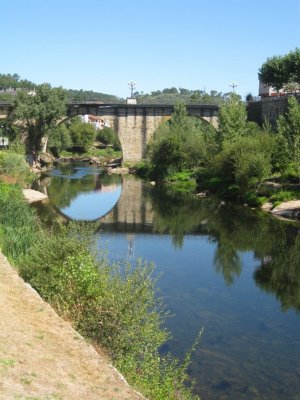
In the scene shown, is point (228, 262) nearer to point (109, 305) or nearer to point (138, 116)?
point (109, 305)

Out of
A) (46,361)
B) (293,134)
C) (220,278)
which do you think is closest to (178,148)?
(293,134)

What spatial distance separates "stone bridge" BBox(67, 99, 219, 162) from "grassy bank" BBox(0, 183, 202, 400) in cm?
5552

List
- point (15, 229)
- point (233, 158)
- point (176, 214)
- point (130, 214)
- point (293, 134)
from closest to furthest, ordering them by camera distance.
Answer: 1. point (15, 229)
2. point (176, 214)
3. point (130, 214)
4. point (293, 134)
5. point (233, 158)

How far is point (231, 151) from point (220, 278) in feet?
77.4

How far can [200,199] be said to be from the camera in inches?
1767

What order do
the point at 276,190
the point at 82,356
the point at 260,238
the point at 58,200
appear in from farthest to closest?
the point at 58,200 < the point at 276,190 < the point at 260,238 < the point at 82,356

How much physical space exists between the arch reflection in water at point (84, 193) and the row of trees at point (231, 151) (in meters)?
6.96

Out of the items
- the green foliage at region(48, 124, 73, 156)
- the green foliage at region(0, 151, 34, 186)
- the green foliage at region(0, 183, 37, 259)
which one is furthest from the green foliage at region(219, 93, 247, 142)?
the green foliage at region(48, 124, 73, 156)

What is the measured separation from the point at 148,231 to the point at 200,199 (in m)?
14.1

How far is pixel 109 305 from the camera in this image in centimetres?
1225

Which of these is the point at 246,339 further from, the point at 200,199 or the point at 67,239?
the point at 200,199

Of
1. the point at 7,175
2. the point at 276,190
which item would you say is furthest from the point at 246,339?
the point at 7,175

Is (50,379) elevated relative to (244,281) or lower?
elevated

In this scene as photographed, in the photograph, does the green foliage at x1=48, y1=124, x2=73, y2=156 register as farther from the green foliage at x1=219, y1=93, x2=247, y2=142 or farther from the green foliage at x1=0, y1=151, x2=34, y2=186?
the green foliage at x1=0, y1=151, x2=34, y2=186
